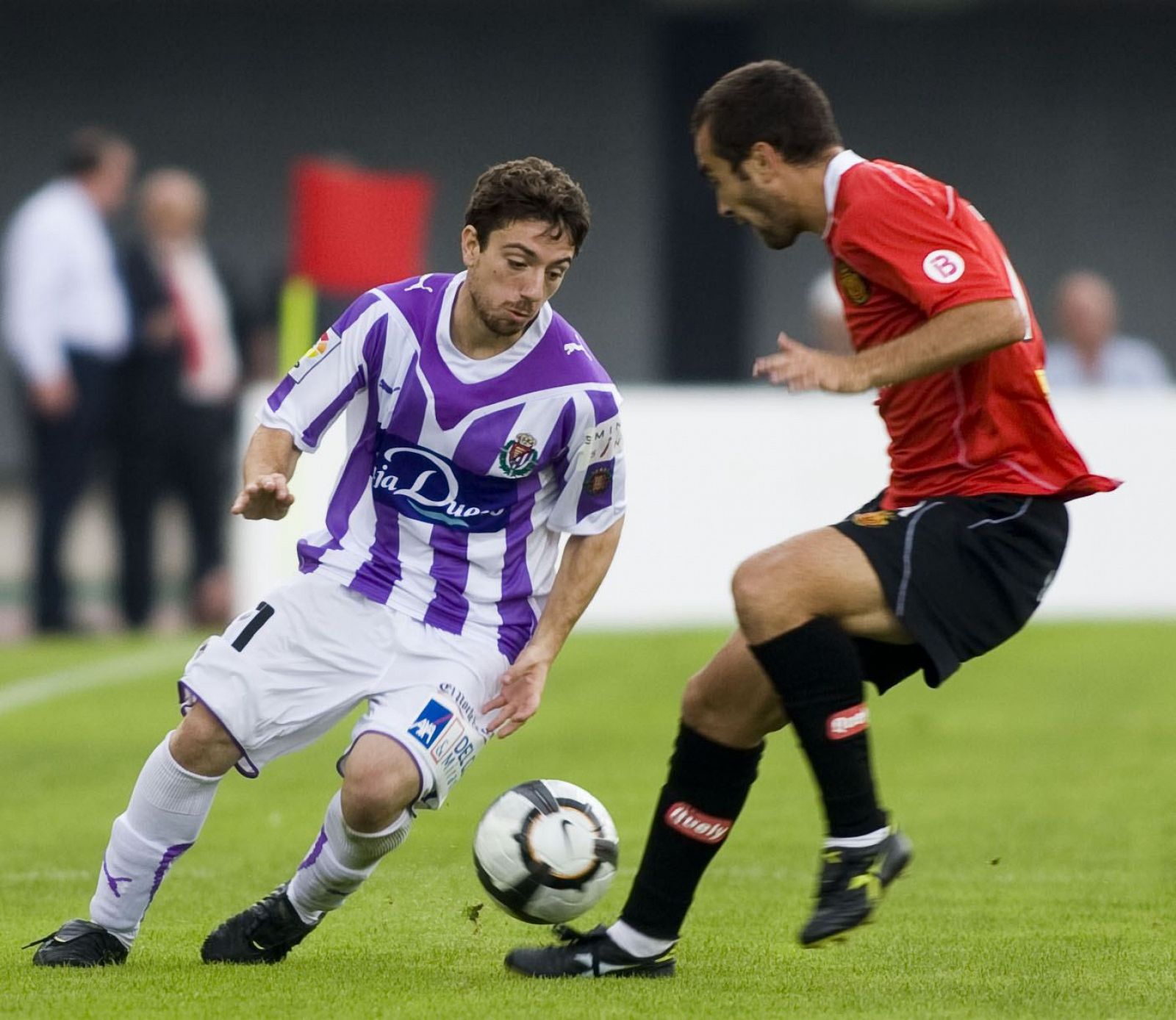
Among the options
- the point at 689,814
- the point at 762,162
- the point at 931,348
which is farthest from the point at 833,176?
the point at 689,814

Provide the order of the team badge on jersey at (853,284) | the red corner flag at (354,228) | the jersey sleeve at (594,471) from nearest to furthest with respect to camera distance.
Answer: the team badge on jersey at (853,284)
the jersey sleeve at (594,471)
the red corner flag at (354,228)

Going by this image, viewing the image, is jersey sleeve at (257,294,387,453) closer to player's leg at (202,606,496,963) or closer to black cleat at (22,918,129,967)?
Result: player's leg at (202,606,496,963)

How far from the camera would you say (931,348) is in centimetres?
457

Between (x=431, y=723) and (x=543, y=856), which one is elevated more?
(x=431, y=723)

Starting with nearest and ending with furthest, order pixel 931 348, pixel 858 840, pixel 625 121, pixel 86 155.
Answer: pixel 931 348, pixel 858 840, pixel 86 155, pixel 625 121

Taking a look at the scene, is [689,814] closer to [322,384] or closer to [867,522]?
[867,522]

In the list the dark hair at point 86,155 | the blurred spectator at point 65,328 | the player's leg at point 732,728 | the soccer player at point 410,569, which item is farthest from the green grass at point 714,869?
the dark hair at point 86,155

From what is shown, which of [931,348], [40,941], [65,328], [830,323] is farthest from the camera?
[830,323]

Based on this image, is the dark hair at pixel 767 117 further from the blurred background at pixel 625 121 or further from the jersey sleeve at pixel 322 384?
the blurred background at pixel 625 121

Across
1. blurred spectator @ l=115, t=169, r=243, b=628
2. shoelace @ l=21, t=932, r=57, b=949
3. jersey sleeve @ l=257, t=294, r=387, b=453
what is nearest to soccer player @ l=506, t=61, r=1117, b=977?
jersey sleeve @ l=257, t=294, r=387, b=453

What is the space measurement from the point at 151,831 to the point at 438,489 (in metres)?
1.04

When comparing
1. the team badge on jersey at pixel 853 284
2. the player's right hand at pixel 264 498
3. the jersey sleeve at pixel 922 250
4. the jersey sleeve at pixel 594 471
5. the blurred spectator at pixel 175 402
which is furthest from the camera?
the blurred spectator at pixel 175 402

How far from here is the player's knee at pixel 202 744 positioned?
496cm

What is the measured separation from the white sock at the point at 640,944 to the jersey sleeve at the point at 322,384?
52.8 inches
